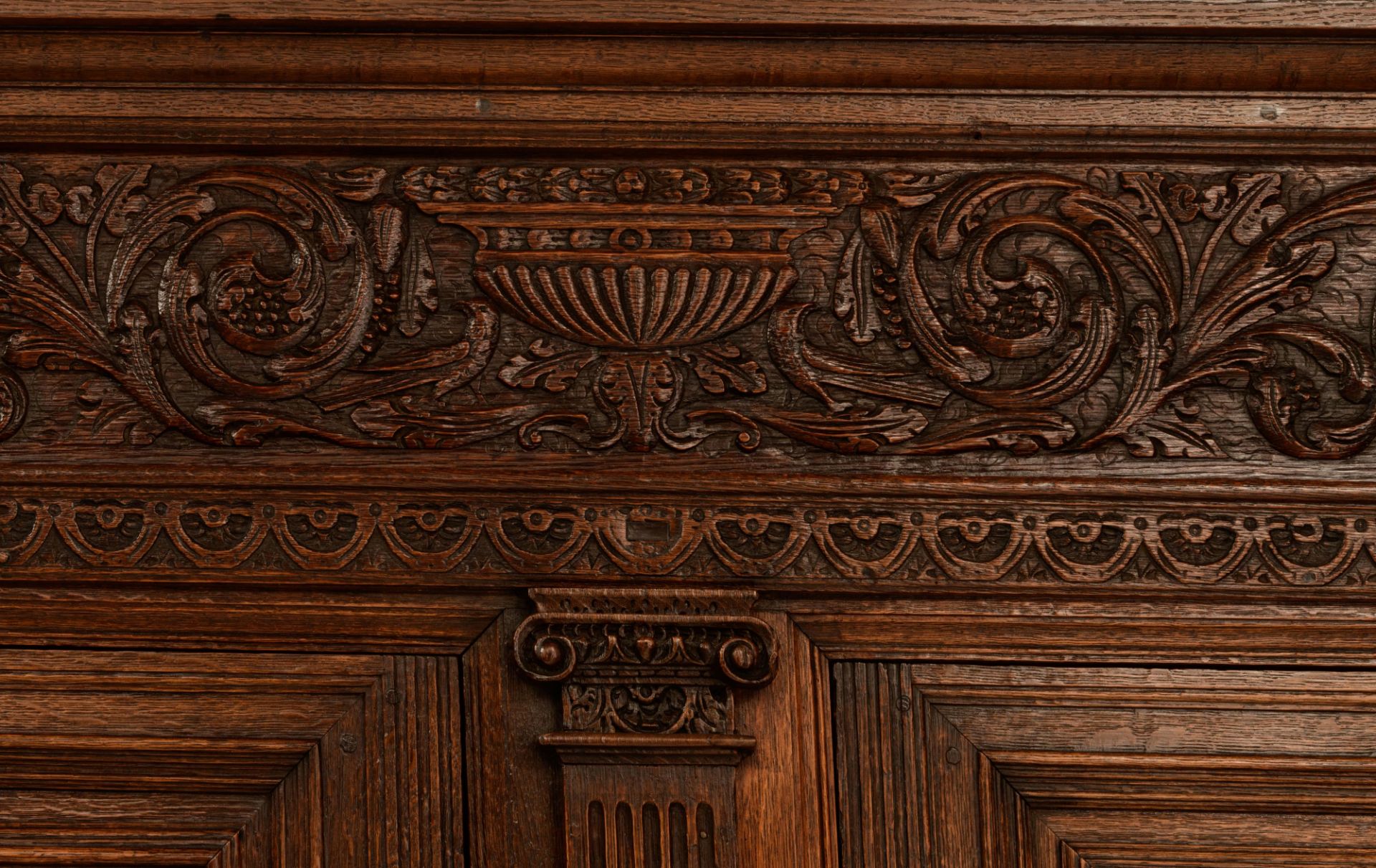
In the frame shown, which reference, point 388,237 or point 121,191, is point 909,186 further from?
point 121,191

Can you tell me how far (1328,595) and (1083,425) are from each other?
239 mm

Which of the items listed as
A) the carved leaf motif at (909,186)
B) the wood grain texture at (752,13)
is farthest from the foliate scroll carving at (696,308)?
the wood grain texture at (752,13)

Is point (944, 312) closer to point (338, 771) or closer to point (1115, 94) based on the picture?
point (1115, 94)

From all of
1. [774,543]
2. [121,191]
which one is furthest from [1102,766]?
[121,191]

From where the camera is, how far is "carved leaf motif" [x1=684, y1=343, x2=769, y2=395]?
105cm

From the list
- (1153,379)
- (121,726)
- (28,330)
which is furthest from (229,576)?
(1153,379)

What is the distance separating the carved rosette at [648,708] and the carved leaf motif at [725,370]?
0.56 ft

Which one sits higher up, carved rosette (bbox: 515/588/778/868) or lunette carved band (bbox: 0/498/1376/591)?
lunette carved band (bbox: 0/498/1376/591)

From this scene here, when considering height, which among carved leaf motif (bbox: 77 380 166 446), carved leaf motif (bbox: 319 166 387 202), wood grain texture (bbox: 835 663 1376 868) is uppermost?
carved leaf motif (bbox: 319 166 387 202)

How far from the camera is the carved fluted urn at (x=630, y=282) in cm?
105

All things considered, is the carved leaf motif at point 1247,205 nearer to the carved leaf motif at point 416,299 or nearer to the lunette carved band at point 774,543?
the lunette carved band at point 774,543

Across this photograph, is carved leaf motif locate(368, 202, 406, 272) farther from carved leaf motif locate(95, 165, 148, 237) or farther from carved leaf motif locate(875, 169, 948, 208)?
carved leaf motif locate(875, 169, 948, 208)

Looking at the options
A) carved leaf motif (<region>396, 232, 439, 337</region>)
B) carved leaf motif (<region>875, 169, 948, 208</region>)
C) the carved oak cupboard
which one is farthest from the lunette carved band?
carved leaf motif (<region>875, 169, 948, 208</region>)

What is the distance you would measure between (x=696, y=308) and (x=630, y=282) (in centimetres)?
6
